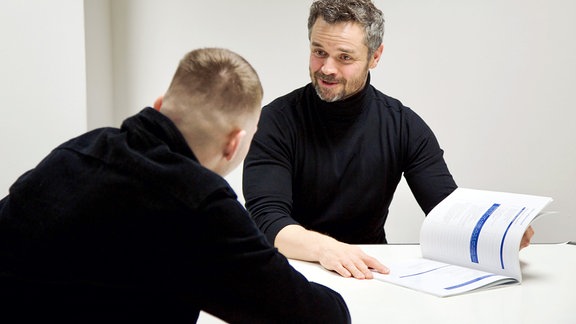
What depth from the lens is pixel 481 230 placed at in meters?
1.33

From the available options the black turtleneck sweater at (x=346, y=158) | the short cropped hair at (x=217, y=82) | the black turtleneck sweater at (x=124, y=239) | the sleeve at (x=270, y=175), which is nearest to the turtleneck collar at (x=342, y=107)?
the black turtleneck sweater at (x=346, y=158)

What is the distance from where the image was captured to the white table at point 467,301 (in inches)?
41.7

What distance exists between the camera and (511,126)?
96.7 inches

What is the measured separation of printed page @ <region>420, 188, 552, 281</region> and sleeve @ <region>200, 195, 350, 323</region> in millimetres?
582

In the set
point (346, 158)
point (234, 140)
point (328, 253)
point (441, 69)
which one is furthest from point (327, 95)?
point (234, 140)

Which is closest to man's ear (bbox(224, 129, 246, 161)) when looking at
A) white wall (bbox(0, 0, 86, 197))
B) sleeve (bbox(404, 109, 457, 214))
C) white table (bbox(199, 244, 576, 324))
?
white table (bbox(199, 244, 576, 324))

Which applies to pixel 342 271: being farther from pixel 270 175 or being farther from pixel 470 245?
pixel 270 175

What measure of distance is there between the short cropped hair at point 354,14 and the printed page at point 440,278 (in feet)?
2.63

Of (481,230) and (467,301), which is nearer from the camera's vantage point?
(467,301)

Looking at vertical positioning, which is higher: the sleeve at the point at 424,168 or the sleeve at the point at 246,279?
the sleeve at the point at 246,279

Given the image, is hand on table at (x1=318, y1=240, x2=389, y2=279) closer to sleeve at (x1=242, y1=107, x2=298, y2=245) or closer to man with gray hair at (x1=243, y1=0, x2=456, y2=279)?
sleeve at (x1=242, y1=107, x2=298, y2=245)

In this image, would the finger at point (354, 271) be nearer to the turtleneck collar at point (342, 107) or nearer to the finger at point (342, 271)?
the finger at point (342, 271)

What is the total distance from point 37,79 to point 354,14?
51.2 inches

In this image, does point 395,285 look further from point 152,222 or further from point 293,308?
point 152,222
